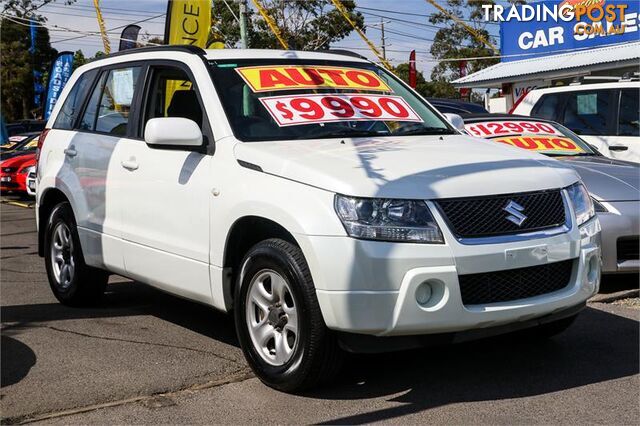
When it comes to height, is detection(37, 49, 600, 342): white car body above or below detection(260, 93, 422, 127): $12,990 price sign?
below

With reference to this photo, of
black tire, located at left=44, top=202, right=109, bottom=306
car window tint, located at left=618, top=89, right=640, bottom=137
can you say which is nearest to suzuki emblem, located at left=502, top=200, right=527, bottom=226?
black tire, located at left=44, top=202, right=109, bottom=306

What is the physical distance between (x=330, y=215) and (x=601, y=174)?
4081mm

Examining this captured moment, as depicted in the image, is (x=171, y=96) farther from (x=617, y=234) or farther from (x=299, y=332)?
(x=617, y=234)

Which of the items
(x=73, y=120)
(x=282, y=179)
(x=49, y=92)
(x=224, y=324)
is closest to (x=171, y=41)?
(x=49, y=92)

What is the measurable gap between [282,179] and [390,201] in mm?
630

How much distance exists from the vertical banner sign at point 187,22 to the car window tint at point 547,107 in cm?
864

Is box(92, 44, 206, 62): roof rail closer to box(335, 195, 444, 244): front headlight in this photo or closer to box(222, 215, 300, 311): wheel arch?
box(222, 215, 300, 311): wheel arch

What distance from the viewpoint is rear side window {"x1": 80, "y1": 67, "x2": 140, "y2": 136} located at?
6059 mm

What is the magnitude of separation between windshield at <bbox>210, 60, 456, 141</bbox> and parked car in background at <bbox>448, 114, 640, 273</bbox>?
129cm

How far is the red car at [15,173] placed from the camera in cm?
1717

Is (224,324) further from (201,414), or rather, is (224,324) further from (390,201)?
(390,201)

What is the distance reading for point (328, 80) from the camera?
5.60 meters

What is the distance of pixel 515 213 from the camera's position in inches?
171

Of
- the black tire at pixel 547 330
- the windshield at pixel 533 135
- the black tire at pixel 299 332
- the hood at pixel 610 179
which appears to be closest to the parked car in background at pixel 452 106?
the windshield at pixel 533 135
